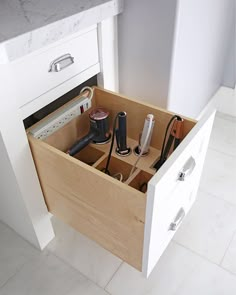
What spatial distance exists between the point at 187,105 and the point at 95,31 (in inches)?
20.4

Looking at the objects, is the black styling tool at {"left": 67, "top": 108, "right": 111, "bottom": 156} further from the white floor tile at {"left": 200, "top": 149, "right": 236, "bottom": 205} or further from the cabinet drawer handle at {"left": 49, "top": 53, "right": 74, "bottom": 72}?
the white floor tile at {"left": 200, "top": 149, "right": 236, "bottom": 205}

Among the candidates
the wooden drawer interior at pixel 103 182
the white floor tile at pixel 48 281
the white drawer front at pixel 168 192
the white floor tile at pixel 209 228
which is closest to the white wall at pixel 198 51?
the wooden drawer interior at pixel 103 182

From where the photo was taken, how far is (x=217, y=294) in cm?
94

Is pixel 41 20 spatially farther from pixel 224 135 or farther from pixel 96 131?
pixel 224 135

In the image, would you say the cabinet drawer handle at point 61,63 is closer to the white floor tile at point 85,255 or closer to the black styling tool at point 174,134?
the black styling tool at point 174,134

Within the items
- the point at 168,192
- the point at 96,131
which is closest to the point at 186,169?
the point at 168,192

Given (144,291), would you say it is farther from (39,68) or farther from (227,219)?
(39,68)

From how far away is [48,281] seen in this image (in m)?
0.99

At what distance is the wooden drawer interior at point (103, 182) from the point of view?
0.70 meters

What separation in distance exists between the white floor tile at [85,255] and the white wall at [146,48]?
55cm

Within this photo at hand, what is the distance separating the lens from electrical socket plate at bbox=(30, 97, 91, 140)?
825 millimetres

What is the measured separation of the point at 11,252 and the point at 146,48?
2.74ft

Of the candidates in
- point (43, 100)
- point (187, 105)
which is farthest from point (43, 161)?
point (187, 105)

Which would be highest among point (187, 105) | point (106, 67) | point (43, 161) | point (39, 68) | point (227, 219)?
point (39, 68)
